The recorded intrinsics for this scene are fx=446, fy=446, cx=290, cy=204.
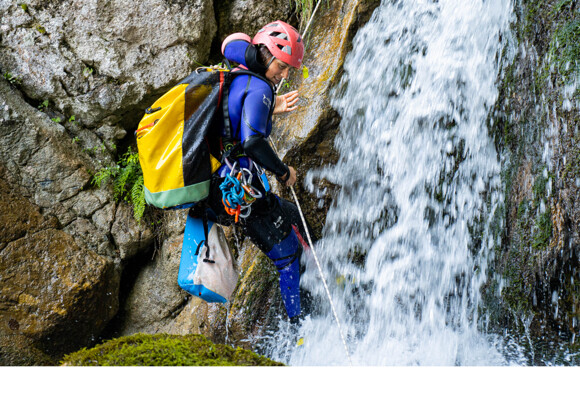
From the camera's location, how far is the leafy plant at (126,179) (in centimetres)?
461

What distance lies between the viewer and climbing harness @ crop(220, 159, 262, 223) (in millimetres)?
3004

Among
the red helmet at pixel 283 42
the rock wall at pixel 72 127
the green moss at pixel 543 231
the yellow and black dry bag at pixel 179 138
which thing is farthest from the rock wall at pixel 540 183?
the rock wall at pixel 72 127

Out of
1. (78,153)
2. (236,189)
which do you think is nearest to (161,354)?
(236,189)

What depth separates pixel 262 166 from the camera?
3043 mm

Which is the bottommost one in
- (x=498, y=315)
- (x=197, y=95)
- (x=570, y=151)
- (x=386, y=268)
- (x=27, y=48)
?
(x=498, y=315)

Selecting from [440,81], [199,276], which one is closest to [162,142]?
[199,276]

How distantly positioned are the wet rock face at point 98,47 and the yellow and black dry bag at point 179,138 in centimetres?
196

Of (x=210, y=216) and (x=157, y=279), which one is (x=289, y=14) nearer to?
(x=210, y=216)

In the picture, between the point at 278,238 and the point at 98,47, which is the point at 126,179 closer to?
the point at 98,47

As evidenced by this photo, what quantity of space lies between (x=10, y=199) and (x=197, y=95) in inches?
108

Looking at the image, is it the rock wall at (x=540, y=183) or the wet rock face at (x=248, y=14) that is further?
the wet rock face at (x=248, y=14)

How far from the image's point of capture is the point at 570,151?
335 cm

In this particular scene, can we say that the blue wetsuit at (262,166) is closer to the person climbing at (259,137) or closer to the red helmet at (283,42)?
the person climbing at (259,137)

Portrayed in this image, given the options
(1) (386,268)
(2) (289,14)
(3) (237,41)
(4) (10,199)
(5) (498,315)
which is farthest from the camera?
(2) (289,14)
